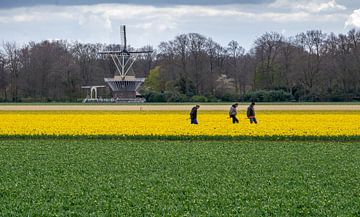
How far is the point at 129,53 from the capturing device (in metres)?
111

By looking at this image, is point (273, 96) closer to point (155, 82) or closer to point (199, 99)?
point (199, 99)

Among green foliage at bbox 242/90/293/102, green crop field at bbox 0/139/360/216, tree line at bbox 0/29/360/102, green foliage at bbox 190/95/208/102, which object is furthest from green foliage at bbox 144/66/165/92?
green crop field at bbox 0/139/360/216

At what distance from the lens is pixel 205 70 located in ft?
373

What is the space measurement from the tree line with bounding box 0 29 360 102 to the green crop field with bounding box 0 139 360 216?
69.1 meters

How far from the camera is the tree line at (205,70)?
98.4 metres

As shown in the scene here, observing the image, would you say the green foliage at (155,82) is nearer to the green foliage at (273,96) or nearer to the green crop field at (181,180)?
the green foliage at (273,96)

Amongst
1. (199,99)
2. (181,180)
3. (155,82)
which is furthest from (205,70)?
(181,180)

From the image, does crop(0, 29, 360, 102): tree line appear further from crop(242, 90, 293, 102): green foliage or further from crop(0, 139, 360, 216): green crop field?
crop(0, 139, 360, 216): green crop field

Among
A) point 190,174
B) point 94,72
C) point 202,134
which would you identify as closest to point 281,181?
point 190,174

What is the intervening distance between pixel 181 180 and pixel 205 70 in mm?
97266

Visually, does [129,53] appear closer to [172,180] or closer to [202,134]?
[202,134]

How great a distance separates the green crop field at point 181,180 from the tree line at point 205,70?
227ft

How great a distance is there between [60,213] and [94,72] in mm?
108542

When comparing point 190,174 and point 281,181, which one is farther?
point 190,174
